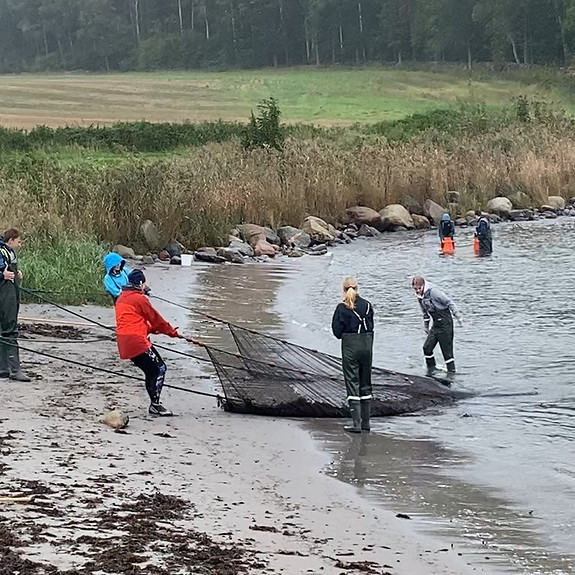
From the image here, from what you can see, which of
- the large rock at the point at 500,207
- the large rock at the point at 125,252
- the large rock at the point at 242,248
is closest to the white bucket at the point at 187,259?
the large rock at the point at 125,252

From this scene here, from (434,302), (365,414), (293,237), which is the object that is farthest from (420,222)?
(365,414)

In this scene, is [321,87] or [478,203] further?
[321,87]

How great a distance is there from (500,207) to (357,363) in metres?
29.0

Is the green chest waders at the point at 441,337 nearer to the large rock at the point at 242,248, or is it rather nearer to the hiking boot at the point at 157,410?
the hiking boot at the point at 157,410

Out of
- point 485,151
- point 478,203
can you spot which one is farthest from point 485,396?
point 485,151

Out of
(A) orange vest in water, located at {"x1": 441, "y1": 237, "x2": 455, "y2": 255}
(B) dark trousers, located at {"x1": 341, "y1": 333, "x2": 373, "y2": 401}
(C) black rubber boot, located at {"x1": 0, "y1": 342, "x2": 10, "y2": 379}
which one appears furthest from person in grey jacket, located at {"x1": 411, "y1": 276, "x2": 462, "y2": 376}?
(A) orange vest in water, located at {"x1": 441, "y1": 237, "x2": 455, "y2": 255}

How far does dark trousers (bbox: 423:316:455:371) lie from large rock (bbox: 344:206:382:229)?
20745 mm

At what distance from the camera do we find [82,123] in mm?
59312

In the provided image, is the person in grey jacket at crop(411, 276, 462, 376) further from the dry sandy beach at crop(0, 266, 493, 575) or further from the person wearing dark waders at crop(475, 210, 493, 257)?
the person wearing dark waders at crop(475, 210, 493, 257)

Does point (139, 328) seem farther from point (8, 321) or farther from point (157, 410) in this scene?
point (8, 321)

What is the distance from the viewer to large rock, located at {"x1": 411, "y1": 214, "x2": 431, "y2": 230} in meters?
38.3

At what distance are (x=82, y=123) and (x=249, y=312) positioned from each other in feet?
133

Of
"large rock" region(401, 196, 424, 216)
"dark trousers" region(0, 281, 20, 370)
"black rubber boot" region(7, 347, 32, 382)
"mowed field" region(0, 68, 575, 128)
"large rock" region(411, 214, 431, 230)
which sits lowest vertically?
"large rock" region(411, 214, 431, 230)

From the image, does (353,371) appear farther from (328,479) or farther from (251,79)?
(251,79)
